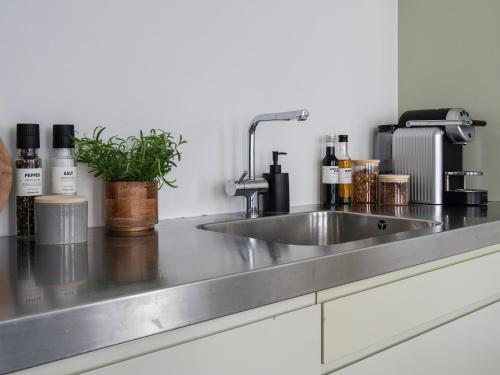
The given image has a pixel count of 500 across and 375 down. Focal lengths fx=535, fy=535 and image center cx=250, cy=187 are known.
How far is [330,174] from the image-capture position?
1.75 m

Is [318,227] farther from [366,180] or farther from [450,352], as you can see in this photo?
[450,352]

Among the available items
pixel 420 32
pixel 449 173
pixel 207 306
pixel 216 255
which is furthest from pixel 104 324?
pixel 420 32

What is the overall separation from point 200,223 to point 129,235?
0.74ft

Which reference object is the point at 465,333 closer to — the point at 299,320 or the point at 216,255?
the point at 299,320

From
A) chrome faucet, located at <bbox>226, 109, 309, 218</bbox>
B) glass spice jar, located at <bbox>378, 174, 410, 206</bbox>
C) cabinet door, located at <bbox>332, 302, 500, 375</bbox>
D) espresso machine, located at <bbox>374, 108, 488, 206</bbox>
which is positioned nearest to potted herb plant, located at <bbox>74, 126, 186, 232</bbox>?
chrome faucet, located at <bbox>226, 109, 309, 218</bbox>

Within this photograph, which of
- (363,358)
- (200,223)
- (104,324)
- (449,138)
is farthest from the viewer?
(449,138)

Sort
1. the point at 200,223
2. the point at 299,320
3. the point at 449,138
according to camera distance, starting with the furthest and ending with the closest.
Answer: the point at 449,138 < the point at 200,223 < the point at 299,320

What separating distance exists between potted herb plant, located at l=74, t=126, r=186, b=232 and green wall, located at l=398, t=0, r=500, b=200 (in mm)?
1186

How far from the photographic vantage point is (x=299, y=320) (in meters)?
0.85

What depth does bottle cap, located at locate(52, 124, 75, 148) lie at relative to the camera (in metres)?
1.11

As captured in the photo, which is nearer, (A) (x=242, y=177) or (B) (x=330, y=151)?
(A) (x=242, y=177)

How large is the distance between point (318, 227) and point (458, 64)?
85 cm

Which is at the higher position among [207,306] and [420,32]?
[420,32]

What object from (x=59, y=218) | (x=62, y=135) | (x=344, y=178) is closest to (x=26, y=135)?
(x=62, y=135)
